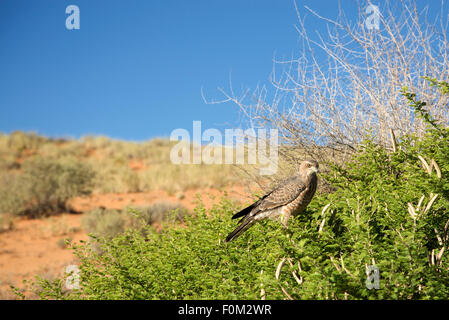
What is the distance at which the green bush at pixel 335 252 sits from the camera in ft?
9.93

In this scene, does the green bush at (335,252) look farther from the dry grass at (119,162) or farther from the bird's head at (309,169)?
the dry grass at (119,162)

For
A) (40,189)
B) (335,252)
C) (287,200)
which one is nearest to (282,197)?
(287,200)

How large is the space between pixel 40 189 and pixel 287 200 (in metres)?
15.3

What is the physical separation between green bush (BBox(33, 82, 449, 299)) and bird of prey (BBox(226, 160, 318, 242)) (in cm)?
16

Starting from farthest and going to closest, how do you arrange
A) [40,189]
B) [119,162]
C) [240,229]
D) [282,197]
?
[119,162] < [40,189] < [282,197] < [240,229]

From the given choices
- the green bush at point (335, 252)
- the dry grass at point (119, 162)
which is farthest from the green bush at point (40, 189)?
the green bush at point (335, 252)

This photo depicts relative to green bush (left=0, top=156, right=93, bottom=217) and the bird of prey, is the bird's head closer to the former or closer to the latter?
the bird of prey

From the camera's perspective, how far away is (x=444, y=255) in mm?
3672

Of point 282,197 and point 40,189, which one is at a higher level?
point 40,189

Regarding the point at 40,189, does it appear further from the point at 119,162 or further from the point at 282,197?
the point at 282,197

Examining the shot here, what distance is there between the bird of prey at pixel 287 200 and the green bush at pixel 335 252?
158 millimetres

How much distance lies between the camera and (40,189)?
17.8 m

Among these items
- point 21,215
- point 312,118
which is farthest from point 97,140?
point 312,118

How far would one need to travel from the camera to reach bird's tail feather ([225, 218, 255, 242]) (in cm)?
460
